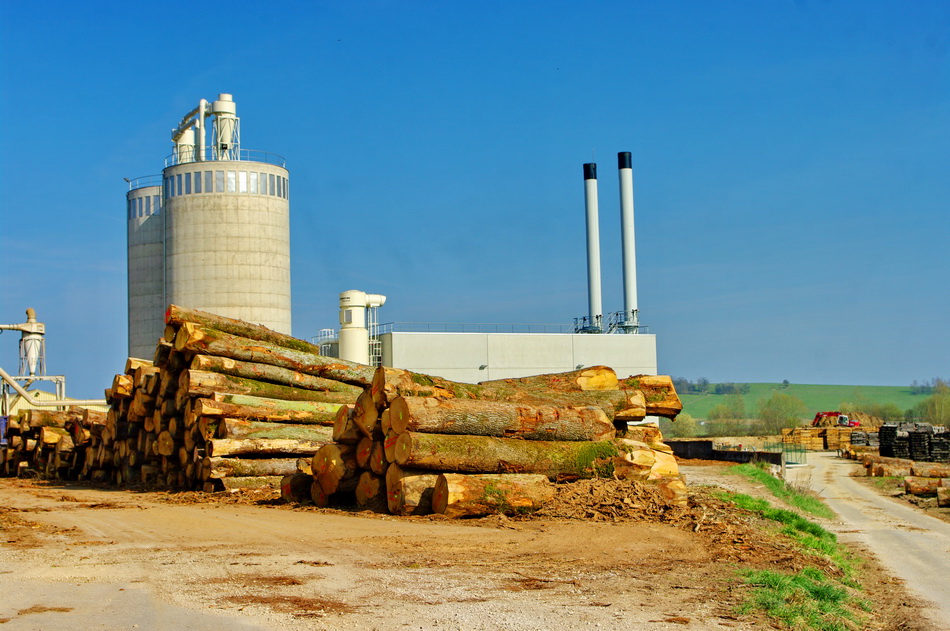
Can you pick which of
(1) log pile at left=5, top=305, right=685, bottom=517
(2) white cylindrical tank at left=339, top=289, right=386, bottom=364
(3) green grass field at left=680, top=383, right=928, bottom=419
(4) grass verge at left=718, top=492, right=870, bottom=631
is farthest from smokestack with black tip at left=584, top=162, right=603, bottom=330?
(3) green grass field at left=680, top=383, right=928, bottom=419

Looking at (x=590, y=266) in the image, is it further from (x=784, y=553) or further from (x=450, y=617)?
(x=450, y=617)

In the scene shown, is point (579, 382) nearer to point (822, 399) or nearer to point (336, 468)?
point (336, 468)

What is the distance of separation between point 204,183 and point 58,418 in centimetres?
2352

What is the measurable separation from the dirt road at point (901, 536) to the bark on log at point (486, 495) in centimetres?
481

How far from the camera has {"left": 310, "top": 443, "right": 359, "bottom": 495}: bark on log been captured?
14258 mm

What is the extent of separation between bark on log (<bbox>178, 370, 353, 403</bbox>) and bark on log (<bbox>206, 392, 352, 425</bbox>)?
0.57 ft

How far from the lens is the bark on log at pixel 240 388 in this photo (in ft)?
56.1

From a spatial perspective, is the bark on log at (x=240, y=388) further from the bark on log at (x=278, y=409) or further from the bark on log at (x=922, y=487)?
the bark on log at (x=922, y=487)

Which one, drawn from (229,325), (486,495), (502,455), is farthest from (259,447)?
(486,495)

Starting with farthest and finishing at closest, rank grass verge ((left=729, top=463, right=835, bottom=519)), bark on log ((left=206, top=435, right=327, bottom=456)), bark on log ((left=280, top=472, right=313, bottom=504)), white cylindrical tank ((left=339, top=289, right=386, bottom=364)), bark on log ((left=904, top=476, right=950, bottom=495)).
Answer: white cylindrical tank ((left=339, top=289, right=386, bottom=364)) < bark on log ((left=904, top=476, right=950, bottom=495)) < grass verge ((left=729, top=463, right=835, bottom=519)) < bark on log ((left=206, top=435, right=327, bottom=456)) < bark on log ((left=280, top=472, right=313, bottom=504))

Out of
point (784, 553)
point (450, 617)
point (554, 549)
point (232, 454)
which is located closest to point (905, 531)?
point (784, 553)

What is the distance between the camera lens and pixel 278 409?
17625 millimetres

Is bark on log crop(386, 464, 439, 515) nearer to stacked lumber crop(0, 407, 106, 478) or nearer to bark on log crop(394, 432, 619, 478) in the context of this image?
bark on log crop(394, 432, 619, 478)

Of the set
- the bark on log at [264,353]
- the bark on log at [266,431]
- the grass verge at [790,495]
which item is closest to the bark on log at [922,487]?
the grass verge at [790,495]
